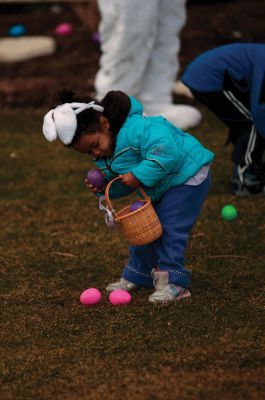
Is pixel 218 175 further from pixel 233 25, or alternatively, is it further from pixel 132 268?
pixel 233 25

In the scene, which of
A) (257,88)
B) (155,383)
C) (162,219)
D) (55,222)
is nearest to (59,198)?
(55,222)

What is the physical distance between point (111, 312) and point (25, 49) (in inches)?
263

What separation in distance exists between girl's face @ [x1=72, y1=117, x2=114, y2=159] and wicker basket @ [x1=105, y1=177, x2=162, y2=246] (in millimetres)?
153

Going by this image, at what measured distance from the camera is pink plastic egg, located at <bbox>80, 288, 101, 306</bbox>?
14.0ft

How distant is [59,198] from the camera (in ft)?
20.6

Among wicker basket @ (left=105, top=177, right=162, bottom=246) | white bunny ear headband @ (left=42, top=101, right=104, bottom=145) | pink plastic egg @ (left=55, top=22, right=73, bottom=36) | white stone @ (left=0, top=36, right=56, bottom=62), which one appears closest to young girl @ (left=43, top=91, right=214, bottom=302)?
white bunny ear headband @ (left=42, top=101, right=104, bottom=145)

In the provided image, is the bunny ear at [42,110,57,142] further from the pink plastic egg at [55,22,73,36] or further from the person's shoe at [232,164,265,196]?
the pink plastic egg at [55,22,73,36]

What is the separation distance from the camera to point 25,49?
10320 millimetres

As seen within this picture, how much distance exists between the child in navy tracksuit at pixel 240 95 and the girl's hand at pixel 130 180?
162 centimetres

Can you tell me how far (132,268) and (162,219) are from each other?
402mm

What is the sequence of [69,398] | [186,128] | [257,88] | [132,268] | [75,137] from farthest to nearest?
1. [186,128]
2. [257,88]
3. [132,268]
4. [75,137]
5. [69,398]

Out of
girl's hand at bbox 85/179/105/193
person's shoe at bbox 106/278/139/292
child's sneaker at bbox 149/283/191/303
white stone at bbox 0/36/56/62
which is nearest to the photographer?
child's sneaker at bbox 149/283/191/303

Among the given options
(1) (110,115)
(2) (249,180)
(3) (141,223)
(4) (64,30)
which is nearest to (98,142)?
(1) (110,115)

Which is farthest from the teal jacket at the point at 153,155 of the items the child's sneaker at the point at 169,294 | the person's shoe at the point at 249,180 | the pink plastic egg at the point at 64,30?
the pink plastic egg at the point at 64,30
